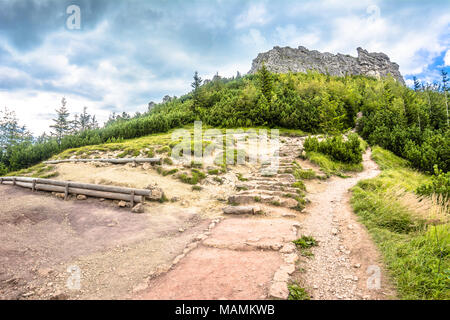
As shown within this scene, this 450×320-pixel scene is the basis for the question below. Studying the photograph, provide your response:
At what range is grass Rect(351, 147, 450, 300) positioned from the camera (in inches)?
125

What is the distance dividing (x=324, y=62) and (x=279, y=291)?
334ft

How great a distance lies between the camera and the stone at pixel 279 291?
318 centimetres

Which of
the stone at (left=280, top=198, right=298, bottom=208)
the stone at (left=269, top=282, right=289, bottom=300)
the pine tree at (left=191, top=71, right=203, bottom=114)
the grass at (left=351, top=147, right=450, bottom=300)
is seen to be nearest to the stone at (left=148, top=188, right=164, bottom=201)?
the stone at (left=280, top=198, right=298, bottom=208)

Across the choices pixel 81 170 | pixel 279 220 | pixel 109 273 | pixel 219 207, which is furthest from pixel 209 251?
pixel 81 170

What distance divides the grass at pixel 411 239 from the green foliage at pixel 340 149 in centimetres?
806

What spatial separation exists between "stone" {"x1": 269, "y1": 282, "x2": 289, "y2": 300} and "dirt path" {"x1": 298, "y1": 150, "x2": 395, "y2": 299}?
48 centimetres

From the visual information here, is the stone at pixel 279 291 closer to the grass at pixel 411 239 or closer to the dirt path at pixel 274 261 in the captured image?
the dirt path at pixel 274 261

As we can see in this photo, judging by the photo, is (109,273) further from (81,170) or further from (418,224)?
(81,170)

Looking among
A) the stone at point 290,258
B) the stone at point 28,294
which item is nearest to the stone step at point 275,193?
the stone at point 290,258

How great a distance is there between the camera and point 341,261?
4418 mm

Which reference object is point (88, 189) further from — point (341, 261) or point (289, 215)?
point (341, 261)

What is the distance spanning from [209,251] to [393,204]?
18.0 feet

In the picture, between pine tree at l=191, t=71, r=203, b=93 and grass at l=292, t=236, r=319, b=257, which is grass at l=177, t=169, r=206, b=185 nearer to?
grass at l=292, t=236, r=319, b=257

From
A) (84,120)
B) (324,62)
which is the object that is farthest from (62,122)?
(324,62)
